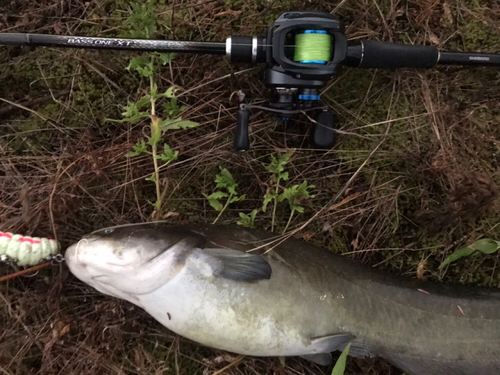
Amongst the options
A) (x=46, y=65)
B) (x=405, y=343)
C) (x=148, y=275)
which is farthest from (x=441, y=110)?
(x=46, y=65)

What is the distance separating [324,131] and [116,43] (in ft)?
3.89

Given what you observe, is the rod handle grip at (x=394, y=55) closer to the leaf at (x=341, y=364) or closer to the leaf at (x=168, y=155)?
the leaf at (x=168, y=155)

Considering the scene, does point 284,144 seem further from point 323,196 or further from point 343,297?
point 343,297

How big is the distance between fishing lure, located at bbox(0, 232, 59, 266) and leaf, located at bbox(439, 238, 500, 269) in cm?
214

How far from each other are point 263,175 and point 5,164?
5.02ft

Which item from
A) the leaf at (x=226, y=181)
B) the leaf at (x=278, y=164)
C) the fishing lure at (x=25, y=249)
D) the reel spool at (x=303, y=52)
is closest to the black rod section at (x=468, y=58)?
the reel spool at (x=303, y=52)

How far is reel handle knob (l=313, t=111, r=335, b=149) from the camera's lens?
251cm

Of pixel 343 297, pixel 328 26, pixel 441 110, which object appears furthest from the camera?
pixel 441 110

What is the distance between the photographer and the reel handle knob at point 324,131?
8.23 feet

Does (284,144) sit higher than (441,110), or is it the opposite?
(441,110)

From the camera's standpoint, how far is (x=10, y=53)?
9.08 ft

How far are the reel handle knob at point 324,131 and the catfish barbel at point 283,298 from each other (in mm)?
575

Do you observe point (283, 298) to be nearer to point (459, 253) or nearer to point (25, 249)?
point (459, 253)

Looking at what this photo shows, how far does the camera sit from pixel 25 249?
235 cm
